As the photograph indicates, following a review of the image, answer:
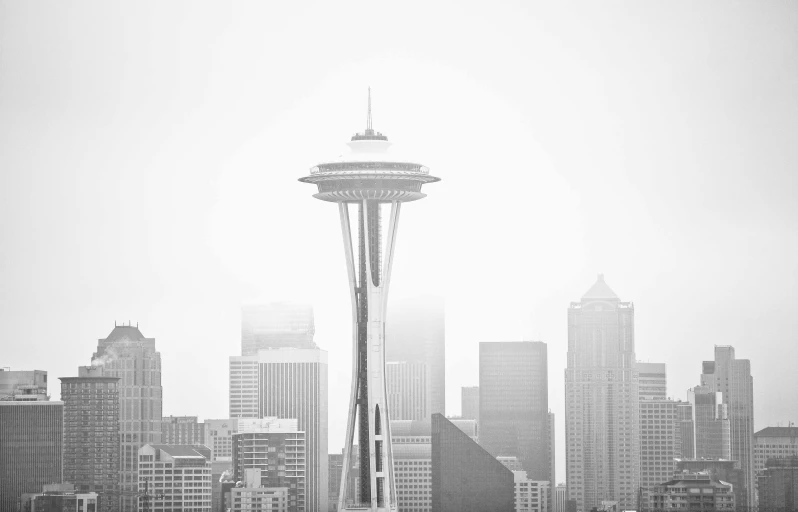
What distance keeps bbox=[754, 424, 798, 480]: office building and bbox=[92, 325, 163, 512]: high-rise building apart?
52681 millimetres

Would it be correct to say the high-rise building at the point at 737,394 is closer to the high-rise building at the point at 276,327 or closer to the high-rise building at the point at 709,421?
the high-rise building at the point at 709,421

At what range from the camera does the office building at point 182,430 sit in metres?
165

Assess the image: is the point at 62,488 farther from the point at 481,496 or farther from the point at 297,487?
the point at 481,496

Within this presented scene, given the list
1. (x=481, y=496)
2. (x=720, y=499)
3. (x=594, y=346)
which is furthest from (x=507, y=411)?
(x=720, y=499)

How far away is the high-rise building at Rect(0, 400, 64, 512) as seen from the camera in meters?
151

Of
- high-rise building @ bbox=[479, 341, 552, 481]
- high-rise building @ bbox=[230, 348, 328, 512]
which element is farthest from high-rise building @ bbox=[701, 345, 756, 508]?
high-rise building @ bbox=[230, 348, 328, 512]

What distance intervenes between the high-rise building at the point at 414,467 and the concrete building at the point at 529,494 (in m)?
5.50

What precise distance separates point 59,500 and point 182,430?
84.0ft

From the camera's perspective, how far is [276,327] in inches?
6506

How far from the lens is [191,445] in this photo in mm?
162875

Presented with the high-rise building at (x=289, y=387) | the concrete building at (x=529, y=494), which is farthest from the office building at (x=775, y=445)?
the high-rise building at (x=289, y=387)

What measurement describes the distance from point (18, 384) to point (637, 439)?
180ft

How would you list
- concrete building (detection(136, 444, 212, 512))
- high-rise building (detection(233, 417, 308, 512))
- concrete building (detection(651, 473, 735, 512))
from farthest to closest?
1. concrete building (detection(136, 444, 212, 512))
2. high-rise building (detection(233, 417, 308, 512))
3. concrete building (detection(651, 473, 735, 512))

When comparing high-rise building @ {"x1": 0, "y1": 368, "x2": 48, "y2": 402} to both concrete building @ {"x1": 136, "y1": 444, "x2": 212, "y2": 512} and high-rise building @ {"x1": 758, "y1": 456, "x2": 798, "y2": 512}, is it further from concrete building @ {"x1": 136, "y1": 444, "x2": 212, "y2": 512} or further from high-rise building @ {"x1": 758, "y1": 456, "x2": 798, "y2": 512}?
high-rise building @ {"x1": 758, "y1": 456, "x2": 798, "y2": 512}
